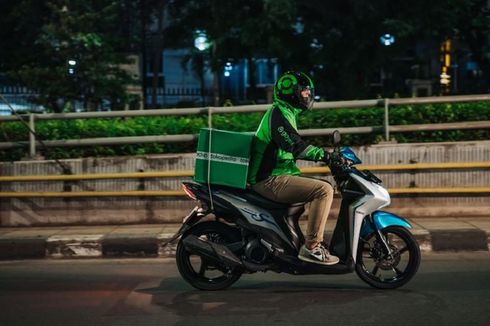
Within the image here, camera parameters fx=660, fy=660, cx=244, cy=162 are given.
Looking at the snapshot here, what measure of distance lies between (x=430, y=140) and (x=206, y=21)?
10.8m

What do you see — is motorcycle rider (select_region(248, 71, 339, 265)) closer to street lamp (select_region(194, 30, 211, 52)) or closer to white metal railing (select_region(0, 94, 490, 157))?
white metal railing (select_region(0, 94, 490, 157))

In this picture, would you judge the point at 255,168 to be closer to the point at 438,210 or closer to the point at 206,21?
the point at 438,210

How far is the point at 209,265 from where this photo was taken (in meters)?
5.87

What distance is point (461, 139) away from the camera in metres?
9.15

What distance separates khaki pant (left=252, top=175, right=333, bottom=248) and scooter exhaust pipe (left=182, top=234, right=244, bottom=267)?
1.94ft

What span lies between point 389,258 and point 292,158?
1198mm

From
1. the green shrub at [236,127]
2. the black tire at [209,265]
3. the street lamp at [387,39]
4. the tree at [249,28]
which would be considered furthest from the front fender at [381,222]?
the street lamp at [387,39]

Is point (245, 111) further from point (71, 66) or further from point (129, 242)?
point (71, 66)

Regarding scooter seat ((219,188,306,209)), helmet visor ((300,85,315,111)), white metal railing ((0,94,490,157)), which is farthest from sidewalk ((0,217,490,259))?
helmet visor ((300,85,315,111))

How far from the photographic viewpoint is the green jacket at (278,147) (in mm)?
5414

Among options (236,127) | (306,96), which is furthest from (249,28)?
(306,96)

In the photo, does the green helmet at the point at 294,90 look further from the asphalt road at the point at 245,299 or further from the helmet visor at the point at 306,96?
the asphalt road at the point at 245,299

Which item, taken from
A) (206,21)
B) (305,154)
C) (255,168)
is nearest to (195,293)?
(255,168)

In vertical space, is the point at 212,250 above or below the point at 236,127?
below
